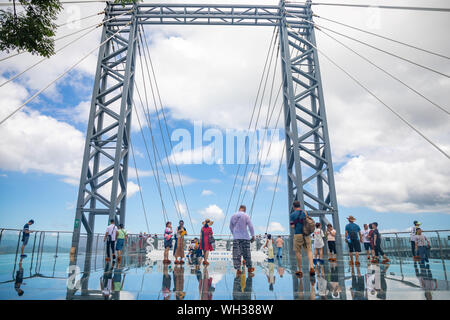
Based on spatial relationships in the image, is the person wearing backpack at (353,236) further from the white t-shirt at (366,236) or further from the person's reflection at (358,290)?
the person's reflection at (358,290)

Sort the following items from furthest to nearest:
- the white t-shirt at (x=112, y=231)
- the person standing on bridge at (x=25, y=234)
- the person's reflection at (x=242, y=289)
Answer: the person standing on bridge at (x=25, y=234) < the white t-shirt at (x=112, y=231) < the person's reflection at (x=242, y=289)

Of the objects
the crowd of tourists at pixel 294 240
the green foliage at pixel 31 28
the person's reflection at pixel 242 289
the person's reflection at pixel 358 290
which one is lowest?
the person's reflection at pixel 358 290

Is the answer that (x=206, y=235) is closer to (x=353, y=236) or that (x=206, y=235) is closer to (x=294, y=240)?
(x=294, y=240)

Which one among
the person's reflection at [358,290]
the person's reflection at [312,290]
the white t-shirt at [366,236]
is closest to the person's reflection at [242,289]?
the person's reflection at [312,290]

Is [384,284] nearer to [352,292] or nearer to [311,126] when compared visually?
[352,292]

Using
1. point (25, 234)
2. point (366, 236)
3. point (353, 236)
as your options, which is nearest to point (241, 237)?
point (353, 236)

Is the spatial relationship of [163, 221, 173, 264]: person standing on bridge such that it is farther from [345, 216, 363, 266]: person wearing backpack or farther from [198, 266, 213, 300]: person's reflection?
[345, 216, 363, 266]: person wearing backpack

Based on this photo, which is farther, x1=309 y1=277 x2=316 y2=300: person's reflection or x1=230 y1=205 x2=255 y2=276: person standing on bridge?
x1=230 y1=205 x2=255 y2=276: person standing on bridge

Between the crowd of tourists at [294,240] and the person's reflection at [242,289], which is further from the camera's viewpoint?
the crowd of tourists at [294,240]

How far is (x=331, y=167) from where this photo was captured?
14805 millimetres

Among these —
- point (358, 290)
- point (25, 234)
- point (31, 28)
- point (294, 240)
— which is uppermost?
point (31, 28)

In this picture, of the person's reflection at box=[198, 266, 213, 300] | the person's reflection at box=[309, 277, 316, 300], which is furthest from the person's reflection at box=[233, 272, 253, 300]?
the person's reflection at box=[309, 277, 316, 300]
